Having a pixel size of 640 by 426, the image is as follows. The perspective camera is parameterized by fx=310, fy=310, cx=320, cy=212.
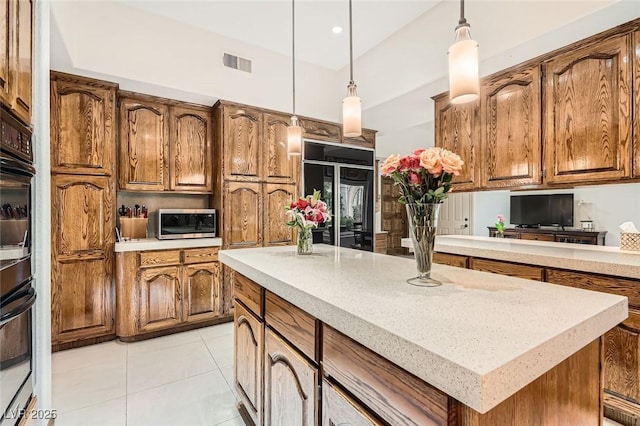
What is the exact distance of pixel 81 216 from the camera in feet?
9.12

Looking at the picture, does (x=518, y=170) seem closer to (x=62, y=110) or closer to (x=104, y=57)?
(x=104, y=57)

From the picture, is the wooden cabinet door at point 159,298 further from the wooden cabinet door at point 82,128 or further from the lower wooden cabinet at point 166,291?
the wooden cabinet door at point 82,128

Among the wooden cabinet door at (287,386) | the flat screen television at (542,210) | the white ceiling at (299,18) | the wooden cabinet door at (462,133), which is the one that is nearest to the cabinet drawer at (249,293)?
the wooden cabinet door at (287,386)

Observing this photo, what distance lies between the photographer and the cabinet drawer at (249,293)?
5.16 feet

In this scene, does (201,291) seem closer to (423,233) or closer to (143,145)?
(143,145)

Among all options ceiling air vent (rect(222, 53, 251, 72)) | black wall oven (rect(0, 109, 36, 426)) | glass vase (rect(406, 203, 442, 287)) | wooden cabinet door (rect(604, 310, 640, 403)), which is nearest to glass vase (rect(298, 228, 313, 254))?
glass vase (rect(406, 203, 442, 287))

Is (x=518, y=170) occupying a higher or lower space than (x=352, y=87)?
lower

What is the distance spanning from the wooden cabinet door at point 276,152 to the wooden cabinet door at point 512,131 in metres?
2.12

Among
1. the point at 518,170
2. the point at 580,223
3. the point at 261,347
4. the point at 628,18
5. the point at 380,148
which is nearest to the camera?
the point at 261,347

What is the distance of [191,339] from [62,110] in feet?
7.79

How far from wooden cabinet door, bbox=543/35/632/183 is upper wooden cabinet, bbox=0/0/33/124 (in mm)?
3302

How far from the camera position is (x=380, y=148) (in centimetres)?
661

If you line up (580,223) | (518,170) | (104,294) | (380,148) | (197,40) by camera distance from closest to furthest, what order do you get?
(518,170) < (104,294) < (197,40) < (580,223) < (380,148)

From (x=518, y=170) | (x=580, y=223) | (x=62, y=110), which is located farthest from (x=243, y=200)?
(x=580, y=223)
